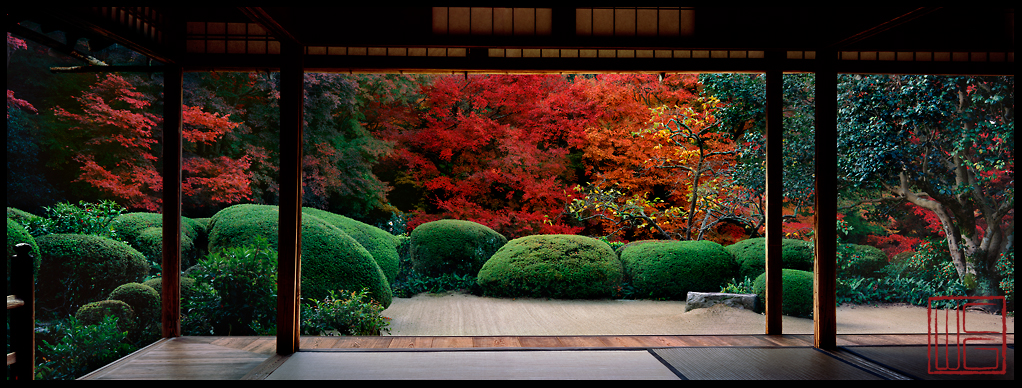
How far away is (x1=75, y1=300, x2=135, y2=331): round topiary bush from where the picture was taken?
4.88 meters

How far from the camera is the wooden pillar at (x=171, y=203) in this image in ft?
14.3

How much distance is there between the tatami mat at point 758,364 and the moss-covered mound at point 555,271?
3558 millimetres

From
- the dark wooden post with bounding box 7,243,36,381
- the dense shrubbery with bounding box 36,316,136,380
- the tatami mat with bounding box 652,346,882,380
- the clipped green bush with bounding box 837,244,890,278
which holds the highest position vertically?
the dark wooden post with bounding box 7,243,36,381

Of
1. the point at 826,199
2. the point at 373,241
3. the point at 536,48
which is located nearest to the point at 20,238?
the point at 373,241

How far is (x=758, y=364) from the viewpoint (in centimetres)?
364

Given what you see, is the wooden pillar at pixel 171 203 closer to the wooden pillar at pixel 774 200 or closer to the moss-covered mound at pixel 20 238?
the moss-covered mound at pixel 20 238

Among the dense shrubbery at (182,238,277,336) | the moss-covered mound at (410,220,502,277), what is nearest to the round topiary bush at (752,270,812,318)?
the moss-covered mound at (410,220,502,277)

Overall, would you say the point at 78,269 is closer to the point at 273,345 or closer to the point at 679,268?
the point at 273,345

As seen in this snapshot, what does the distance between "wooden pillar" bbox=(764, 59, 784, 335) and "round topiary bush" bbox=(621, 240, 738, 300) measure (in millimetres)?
2983

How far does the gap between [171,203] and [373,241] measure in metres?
3.60

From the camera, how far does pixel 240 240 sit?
6.30 meters

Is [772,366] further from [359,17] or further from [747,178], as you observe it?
[747,178]

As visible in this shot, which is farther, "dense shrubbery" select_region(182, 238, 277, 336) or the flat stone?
the flat stone

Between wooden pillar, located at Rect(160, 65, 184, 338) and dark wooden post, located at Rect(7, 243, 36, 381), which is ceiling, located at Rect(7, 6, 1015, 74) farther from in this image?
dark wooden post, located at Rect(7, 243, 36, 381)
